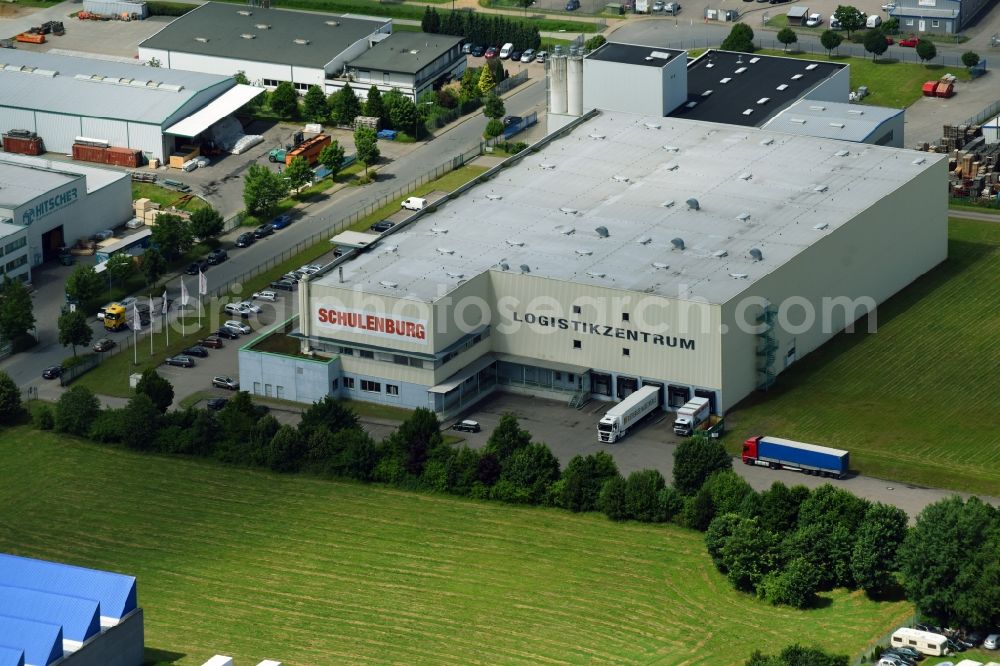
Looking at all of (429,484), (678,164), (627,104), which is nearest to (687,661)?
(429,484)

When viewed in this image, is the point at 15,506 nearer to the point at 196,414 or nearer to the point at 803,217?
the point at 196,414

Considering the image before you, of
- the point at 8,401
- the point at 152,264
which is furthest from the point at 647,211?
the point at 8,401

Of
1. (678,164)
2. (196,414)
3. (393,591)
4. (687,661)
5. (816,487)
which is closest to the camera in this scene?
(687,661)

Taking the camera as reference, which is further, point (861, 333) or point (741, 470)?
point (861, 333)

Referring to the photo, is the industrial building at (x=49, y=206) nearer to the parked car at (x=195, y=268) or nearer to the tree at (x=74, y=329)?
the parked car at (x=195, y=268)

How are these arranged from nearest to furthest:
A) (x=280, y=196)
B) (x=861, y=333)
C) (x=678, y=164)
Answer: (x=861, y=333), (x=678, y=164), (x=280, y=196)

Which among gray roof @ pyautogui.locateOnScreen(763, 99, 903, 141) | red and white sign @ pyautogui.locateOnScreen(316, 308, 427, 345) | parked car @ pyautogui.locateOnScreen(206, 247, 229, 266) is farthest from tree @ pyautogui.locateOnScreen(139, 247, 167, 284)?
gray roof @ pyautogui.locateOnScreen(763, 99, 903, 141)
